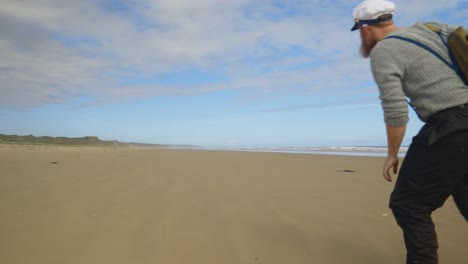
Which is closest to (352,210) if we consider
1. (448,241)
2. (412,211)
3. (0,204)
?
(448,241)

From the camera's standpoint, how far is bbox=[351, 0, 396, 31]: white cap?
6.45 ft

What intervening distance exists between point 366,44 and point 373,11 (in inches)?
8.4

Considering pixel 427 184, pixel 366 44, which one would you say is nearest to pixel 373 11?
pixel 366 44

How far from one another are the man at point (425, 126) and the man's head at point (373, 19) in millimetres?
115

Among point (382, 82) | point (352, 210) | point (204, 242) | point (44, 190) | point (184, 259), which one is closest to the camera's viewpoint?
point (382, 82)

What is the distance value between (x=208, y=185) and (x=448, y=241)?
3635 millimetres

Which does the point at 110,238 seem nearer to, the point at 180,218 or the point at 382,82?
the point at 180,218

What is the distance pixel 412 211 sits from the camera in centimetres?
184

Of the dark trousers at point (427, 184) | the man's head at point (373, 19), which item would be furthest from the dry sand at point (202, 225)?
the man's head at point (373, 19)

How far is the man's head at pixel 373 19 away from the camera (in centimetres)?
197

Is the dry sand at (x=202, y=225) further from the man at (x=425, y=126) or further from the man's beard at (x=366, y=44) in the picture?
the man's beard at (x=366, y=44)

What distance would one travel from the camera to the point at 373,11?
6.47 ft

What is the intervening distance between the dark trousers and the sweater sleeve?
0.19 metres

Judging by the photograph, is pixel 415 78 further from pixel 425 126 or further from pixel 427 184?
pixel 427 184
